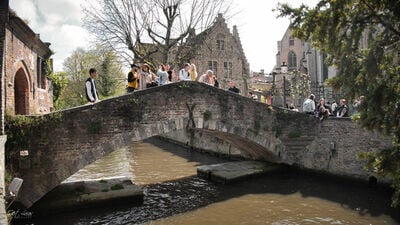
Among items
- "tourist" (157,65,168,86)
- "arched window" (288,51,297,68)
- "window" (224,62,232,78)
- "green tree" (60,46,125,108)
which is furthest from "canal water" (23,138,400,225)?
"arched window" (288,51,297,68)

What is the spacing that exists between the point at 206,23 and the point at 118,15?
18.6ft

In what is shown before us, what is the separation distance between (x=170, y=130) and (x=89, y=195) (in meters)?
3.47

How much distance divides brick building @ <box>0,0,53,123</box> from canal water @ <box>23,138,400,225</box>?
3771mm

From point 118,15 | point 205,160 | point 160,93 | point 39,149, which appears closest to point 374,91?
point 160,93

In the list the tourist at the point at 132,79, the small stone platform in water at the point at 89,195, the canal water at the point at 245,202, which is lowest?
the canal water at the point at 245,202

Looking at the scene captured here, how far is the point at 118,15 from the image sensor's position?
2136 cm

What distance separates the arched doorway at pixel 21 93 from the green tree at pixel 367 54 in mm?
10149

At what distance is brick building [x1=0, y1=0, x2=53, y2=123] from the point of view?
9.27 m

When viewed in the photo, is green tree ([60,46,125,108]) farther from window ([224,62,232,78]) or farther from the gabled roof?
window ([224,62,232,78])

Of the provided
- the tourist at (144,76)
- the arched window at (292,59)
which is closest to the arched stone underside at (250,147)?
the tourist at (144,76)

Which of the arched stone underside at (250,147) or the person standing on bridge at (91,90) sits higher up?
the person standing on bridge at (91,90)

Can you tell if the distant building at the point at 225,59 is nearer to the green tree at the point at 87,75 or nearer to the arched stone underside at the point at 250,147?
the green tree at the point at 87,75

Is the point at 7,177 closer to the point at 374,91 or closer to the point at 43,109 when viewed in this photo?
the point at 43,109

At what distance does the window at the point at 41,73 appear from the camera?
1471 centimetres
